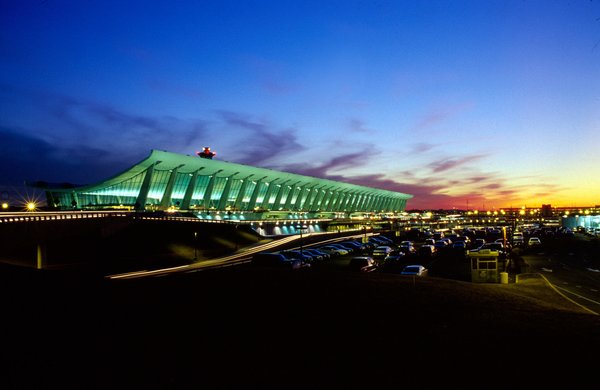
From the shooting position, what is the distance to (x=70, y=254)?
3625 centimetres

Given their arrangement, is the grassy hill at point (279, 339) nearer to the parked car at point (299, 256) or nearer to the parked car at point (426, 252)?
the parked car at point (299, 256)

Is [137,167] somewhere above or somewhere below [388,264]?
above

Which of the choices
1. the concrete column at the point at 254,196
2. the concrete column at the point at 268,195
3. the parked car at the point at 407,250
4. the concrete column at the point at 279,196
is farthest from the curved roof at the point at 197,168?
the parked car at the point at 407,250

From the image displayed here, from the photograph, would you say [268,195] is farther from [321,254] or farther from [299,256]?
[299,256]

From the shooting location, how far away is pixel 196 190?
86.1 meters

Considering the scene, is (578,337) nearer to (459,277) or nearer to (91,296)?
(91,296)

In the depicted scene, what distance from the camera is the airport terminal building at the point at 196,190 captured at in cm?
7412

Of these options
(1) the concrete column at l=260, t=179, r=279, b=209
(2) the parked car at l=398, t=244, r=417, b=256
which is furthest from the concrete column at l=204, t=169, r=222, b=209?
(2) the parked car at l=398, t=244, r=417, b=256

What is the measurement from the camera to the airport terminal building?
243 ft

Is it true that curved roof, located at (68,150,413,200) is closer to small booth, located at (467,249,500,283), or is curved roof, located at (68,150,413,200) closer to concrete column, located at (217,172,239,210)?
concrete column, located at (217,172,239,210)

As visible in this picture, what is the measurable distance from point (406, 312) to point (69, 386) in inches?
344

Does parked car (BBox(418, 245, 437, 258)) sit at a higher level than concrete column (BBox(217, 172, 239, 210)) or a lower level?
lower

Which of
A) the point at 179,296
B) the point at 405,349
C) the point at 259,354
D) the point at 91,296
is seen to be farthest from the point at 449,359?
the point at 91,296

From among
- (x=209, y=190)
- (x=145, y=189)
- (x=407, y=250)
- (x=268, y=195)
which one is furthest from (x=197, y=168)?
(x=407, y=250)
